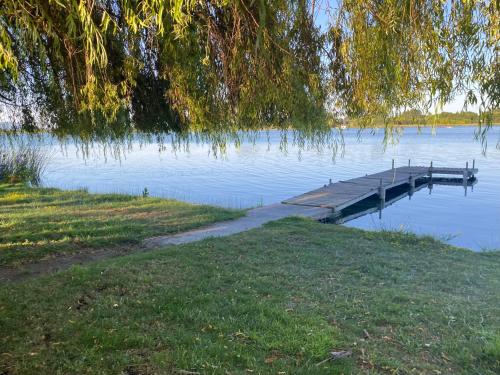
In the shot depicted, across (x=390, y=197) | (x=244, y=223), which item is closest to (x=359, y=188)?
(x=390, y=197)

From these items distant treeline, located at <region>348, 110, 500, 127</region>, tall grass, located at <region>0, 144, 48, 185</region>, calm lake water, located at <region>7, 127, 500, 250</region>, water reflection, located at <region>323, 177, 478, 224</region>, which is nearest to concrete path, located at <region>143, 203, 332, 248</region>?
water reflection, located at <region>323, 177, 478, 224</region>

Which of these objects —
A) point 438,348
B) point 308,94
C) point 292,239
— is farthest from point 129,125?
point 292,239

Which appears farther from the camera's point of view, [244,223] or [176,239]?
[244,223]

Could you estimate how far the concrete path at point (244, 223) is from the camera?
9156mm

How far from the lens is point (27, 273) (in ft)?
21.7

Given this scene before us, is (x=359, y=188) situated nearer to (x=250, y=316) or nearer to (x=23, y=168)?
(x=23, y=168)

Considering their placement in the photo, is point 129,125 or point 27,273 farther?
point 27,273

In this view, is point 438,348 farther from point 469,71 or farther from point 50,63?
point 50,63

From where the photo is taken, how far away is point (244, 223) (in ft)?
37.4

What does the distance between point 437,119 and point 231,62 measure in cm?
133

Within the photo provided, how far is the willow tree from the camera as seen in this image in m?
2.18

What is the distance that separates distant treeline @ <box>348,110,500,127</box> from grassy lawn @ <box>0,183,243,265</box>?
21.4 feet

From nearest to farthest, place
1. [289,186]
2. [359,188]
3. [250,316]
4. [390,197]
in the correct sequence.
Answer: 1. [250,316]
2. [359,188]
3. [289,186]
4. [390,197]

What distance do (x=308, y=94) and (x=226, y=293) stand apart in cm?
321
